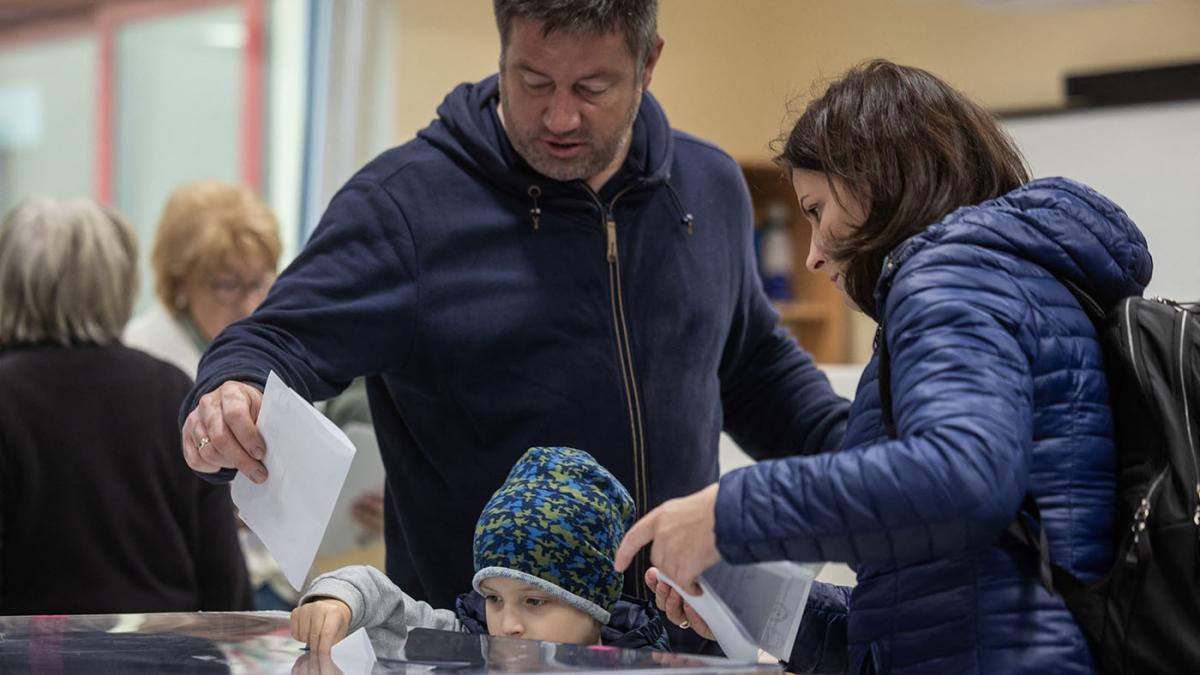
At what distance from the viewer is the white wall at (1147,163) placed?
14.8 feet

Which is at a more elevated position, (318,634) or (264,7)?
(264,7)

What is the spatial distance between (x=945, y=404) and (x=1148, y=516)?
0.24 m

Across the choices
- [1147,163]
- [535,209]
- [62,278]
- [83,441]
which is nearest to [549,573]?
[535,209]

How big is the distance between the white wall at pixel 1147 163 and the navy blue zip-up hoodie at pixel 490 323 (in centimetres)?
273

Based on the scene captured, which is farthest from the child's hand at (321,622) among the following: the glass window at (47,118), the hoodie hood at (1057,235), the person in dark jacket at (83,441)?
the glass window at (47,118)

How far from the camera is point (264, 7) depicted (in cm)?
588

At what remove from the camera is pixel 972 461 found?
1.09 meters

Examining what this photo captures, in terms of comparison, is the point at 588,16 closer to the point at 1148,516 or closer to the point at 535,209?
the point at 535,209

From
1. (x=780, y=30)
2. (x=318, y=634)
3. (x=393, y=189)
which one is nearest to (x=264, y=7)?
(x=780, y=30)

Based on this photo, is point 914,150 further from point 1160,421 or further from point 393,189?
point 393,189

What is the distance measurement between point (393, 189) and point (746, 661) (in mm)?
933

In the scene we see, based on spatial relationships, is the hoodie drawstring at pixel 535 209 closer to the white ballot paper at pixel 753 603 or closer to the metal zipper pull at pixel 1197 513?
the white ballot paper at pixel 753 603

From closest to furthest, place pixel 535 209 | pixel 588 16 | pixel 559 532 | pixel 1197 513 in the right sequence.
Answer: pixel 1197 513
pixel 559 532
pixel 588 16
pixel 535 209

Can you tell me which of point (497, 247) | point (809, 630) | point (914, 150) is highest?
point (914, 150)
